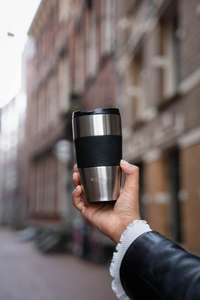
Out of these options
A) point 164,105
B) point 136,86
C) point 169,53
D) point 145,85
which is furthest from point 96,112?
point 136,86

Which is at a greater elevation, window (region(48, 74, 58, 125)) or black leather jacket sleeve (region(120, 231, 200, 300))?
window (region(48, 74, 58, 125))

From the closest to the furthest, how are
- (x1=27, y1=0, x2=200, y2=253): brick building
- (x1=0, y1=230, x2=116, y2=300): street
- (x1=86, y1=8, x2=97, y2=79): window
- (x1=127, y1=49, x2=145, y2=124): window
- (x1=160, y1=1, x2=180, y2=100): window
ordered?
(x1=27, y1=0, x2=200, y2=253): brick building, (x1=0, y1=230, x2=116, y2=300): street, (x1=160, y1=1, x2=180, y2=100): window, (x1=127, y1=49, x2=145, y2=124): window, (x1=86, y1=8, x2=97, y2=79): window

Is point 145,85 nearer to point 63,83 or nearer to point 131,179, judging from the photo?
point 131,179

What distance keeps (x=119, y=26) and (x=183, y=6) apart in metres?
4.33

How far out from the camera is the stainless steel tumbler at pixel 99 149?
136cm

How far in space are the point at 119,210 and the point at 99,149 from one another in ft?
0.76

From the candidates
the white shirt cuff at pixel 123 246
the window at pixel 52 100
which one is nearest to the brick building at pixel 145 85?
the window at pixel 52 100

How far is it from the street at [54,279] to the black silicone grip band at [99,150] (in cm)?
529

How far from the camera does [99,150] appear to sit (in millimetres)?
1355

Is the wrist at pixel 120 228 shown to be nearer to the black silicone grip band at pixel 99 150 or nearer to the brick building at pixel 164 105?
the black silicone grip band at pixel 99 150

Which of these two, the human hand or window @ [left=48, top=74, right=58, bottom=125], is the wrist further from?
window @ [left=48, top=74, right=58, bottom=125]

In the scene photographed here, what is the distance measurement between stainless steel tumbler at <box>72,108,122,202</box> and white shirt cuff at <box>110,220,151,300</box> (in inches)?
6.8

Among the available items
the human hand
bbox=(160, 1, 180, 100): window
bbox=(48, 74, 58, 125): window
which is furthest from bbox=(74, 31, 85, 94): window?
the human hand

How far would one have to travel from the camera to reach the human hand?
1394mm
